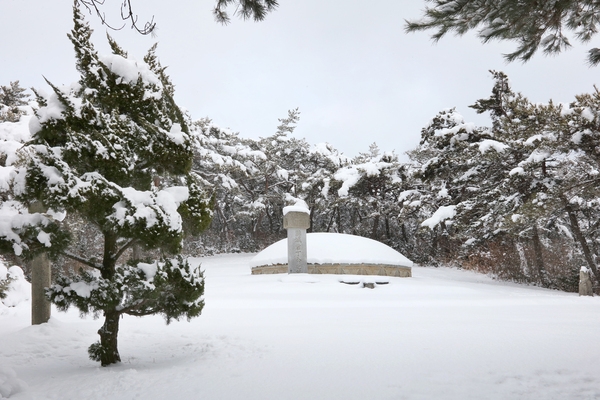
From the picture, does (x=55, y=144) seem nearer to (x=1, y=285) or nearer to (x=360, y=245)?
(x=1, y=285)

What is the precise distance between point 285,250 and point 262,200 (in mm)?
9676

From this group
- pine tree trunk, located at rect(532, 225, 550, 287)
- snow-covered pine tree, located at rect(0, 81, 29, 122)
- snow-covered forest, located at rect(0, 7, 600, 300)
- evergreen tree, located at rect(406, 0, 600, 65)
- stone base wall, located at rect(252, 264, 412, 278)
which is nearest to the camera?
evergreen tree, located at rect(406, 0, 600, 65)

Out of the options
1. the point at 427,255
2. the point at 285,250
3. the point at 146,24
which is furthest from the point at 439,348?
the point at 427,255

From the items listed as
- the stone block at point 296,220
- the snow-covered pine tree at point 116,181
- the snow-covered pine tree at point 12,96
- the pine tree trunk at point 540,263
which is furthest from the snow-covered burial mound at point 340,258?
the snow-covered pine tree at point 12,96

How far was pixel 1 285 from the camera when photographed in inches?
364

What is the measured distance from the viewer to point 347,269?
14.9 meters

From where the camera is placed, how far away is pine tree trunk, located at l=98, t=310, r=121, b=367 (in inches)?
182

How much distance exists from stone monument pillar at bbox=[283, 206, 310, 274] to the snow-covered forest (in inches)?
141

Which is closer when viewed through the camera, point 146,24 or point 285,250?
point 146,24

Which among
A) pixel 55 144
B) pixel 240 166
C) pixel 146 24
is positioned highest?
pixel 240 166

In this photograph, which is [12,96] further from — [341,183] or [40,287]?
[40,287]

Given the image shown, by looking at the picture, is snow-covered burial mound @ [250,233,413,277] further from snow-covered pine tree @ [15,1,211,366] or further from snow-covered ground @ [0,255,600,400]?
snow-covered pine tree @ [15,1,211,366]

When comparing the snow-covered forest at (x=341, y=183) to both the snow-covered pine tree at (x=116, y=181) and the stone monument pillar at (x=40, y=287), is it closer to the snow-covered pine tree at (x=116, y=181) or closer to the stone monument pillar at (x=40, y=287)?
the snow-covered pine tree at (x=116, y=181)

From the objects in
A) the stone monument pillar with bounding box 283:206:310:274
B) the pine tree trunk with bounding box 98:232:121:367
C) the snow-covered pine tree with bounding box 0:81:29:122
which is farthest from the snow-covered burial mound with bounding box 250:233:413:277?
the snow-covered pine tree with bounding box 0:81:29:122
